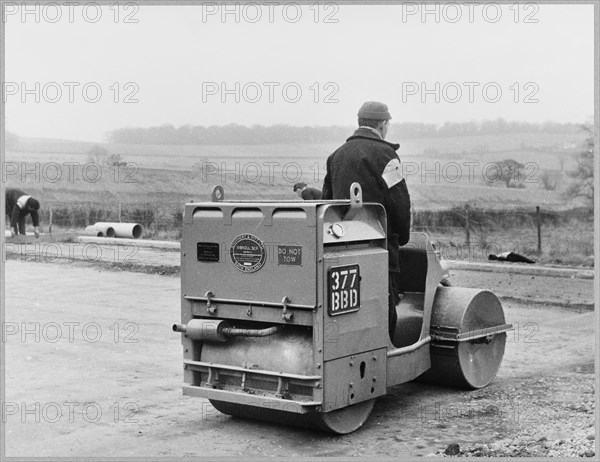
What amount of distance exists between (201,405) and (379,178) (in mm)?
2219

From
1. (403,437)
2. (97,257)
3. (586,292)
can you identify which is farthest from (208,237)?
(97,257)

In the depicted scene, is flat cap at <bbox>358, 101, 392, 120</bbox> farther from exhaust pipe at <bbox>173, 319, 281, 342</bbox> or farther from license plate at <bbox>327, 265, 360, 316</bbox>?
exhaust pipe at <bbox>173, 319, 281, 342</bbox>

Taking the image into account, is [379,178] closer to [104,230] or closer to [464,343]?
[464,343]

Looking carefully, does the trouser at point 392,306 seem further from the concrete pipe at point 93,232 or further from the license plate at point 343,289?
the concrete pipe at point 93,232

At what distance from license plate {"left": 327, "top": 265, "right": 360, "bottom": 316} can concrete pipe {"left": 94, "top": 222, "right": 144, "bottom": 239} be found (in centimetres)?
1699

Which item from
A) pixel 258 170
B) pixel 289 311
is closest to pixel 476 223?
pixel 258 170

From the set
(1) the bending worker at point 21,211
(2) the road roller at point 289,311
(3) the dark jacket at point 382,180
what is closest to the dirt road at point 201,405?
(2) the road roller at point 289,311

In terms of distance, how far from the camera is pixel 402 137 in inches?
1028

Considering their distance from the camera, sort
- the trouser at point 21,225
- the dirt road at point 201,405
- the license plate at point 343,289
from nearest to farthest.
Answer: the license plate at point 343,289
the dirt road at point 201,405
the trouser at point 21,225

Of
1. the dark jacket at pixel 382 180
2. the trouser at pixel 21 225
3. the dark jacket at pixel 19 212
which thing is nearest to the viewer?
the dark jacket at pixel 382 180

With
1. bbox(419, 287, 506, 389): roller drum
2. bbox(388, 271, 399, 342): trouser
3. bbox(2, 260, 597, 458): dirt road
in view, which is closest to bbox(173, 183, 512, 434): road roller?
bbox(388, 271, 399, 342): trouser

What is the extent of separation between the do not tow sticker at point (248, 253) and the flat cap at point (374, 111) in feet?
5.25

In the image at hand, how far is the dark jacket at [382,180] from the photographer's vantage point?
23.0 feet

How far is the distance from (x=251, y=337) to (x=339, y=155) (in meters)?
1.70
